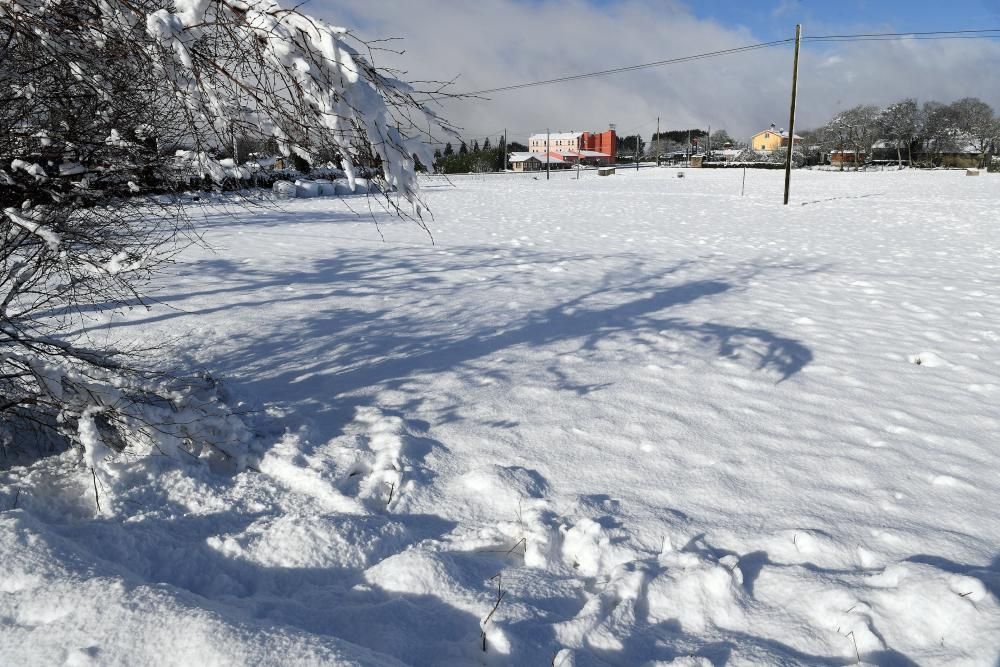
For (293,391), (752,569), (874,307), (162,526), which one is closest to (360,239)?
(293,391)

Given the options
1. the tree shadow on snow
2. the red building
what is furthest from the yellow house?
the tree shadow on snow

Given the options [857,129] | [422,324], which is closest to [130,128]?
[422,324]

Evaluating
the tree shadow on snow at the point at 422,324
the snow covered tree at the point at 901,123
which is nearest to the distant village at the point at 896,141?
the snow covered tree at the point at 901,123

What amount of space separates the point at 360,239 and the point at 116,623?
34.5 feet

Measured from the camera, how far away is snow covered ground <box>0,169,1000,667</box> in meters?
2.15

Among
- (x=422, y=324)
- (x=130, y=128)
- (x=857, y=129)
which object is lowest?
(x=422, y=324)

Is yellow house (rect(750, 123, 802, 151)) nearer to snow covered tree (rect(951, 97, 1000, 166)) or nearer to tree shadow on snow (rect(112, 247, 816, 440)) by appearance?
snow covered tree (rect(951, 97, 1000, 166))

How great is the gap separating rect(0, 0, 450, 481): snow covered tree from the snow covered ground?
0.41 m

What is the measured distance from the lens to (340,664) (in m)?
1.80

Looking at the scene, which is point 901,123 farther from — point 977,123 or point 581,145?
point 581,145

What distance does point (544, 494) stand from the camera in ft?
10.9

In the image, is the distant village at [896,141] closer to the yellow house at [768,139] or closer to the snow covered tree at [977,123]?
the snow covered tree at [977,123]

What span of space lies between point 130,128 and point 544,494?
277 centimetres

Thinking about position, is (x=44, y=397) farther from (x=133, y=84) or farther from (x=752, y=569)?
(x=752, y=569)
